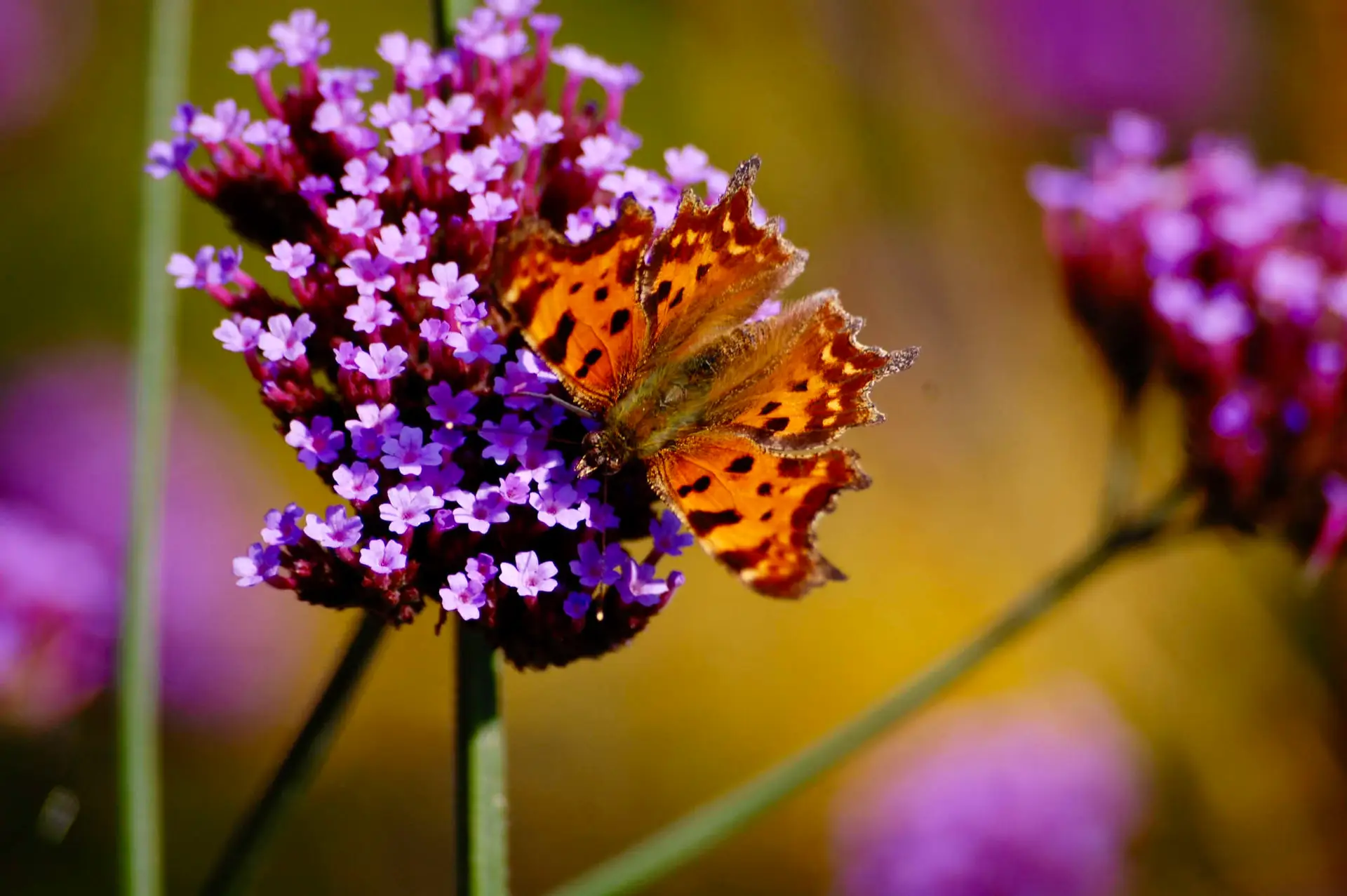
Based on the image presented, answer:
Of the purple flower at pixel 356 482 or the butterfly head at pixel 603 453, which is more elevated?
the purple flower at pixel 356 482

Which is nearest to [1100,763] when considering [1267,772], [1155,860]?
[1155,860]

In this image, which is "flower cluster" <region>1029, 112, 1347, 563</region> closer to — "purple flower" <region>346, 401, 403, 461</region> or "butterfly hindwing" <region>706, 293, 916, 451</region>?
"butterfly hindwing" <region>706, 293, 916, 451</region>

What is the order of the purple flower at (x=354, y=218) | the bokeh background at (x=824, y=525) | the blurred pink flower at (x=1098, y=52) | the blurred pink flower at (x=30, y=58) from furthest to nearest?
1. the blurred pink flower at (x=1098, y=52)
2. the blurred pink flower at (x=30, y=58)
3. the bokeh background at (x=824, y=525)
4. the purple flower at (x=354, y=218)

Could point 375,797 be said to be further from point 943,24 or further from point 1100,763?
point 943,24

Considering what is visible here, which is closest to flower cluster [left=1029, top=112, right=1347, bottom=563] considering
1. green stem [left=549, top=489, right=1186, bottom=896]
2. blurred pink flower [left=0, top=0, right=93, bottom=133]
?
green stem [left=549, top=489, right=1186, bottom=896]

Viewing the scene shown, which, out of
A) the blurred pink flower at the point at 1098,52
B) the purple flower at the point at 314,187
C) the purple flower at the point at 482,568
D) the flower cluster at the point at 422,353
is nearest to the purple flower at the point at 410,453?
the flower cluster at the point at 422,353

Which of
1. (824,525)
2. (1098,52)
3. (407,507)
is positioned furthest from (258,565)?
(1098,52)

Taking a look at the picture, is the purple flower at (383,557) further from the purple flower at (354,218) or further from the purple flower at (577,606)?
the purple flower at (354,218)

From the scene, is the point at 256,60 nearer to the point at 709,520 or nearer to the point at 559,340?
the point at 559,340
